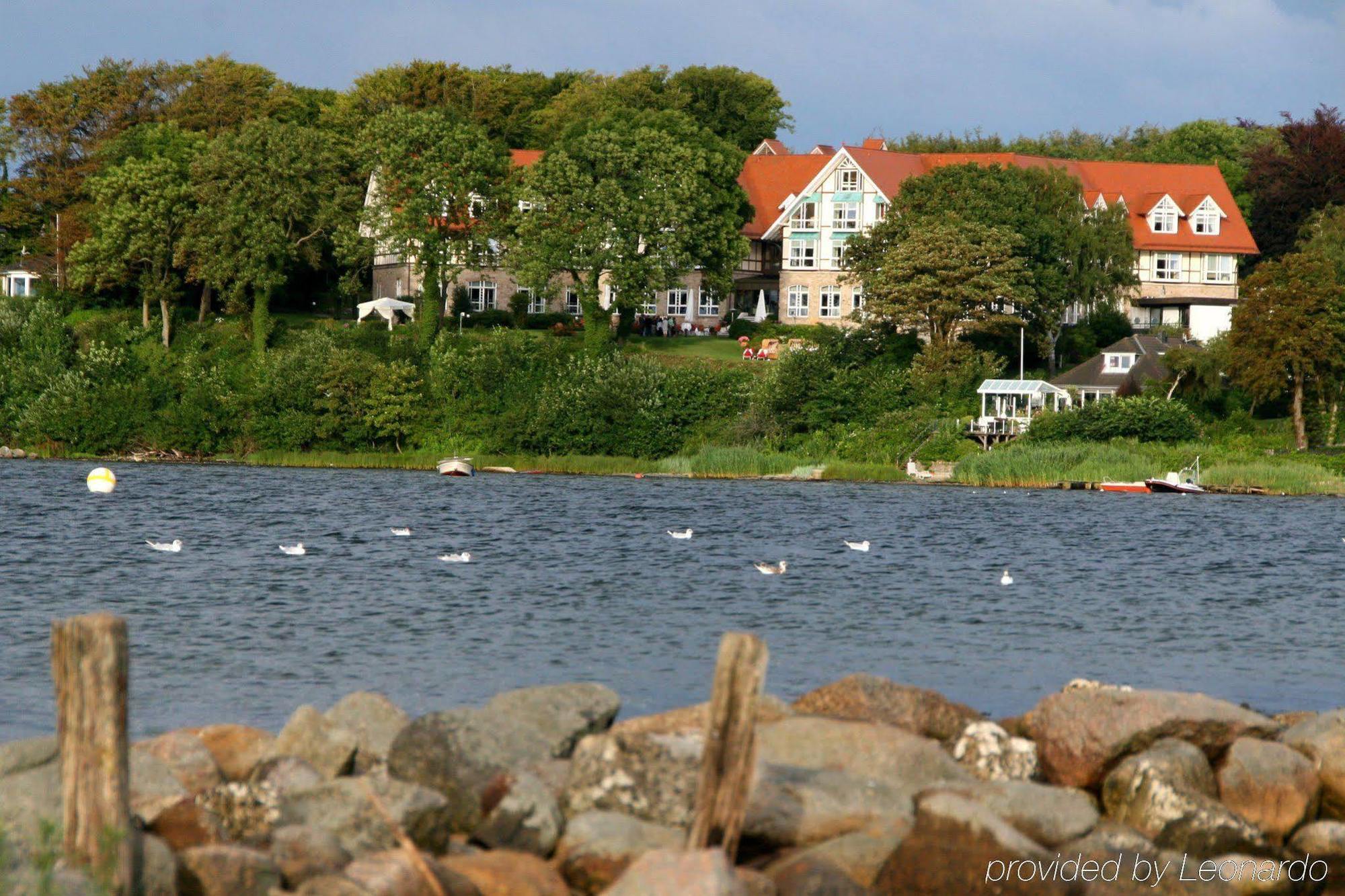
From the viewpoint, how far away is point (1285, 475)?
6556cm

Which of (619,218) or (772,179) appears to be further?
(772,179)

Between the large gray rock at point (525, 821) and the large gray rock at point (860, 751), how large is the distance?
2.01 meters

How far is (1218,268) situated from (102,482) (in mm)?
67306

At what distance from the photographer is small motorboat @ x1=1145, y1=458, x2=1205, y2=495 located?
64375 mm

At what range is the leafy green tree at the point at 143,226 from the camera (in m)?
85.3

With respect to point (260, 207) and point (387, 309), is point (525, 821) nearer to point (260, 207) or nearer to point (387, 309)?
point (260, 207)

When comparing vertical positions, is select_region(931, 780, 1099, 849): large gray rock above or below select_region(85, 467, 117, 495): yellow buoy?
above

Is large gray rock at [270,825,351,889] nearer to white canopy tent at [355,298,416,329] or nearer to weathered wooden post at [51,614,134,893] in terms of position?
weathered wooden post at [51,614,134,893]

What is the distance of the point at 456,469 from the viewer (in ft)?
236

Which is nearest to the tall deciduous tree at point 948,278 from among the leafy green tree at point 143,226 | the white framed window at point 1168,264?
the white framed window at point 1168,264

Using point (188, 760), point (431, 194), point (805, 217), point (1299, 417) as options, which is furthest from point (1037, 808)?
point (805, 217)

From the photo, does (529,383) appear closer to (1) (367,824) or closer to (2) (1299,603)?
(2) (1299,603)

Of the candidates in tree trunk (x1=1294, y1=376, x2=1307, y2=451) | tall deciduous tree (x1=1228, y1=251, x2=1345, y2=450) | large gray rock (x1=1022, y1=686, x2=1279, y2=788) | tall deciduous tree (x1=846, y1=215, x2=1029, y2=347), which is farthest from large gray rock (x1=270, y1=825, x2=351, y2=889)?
tall deciduous tree (x1=846, y1=215, x2=1029, y2=347)

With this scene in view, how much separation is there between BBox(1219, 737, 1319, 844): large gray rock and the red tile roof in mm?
90267
